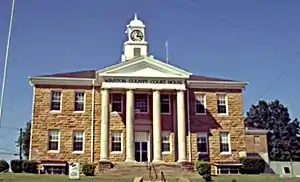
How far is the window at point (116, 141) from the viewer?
1666 inches

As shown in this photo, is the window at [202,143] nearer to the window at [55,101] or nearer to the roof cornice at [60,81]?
the roof cornice at [60,81]

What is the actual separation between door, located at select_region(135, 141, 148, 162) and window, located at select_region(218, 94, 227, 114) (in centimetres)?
764

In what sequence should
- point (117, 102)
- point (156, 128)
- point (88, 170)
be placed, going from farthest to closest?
point (117, 102)
point (156, 128)
point (88, 170)

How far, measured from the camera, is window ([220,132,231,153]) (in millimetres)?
44156

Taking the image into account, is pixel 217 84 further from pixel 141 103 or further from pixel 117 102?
pixel 117 102

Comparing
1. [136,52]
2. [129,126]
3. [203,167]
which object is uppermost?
[136,52]

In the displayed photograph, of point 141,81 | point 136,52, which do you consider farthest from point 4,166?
point 136,52

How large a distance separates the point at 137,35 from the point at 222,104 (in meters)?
11.4

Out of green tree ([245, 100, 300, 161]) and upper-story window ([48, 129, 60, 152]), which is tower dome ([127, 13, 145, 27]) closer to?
upper-story window ([48, 129, 60, 152])

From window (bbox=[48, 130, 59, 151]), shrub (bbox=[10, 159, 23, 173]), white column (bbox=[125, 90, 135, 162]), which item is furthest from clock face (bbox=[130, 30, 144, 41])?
shrub (bbox=[10, 159, 23, 173])

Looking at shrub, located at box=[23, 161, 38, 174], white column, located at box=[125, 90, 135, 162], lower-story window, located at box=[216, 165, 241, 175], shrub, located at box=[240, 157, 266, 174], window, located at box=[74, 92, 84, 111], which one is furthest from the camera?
lower-story window, located at box=[216, 165, 241, 175]

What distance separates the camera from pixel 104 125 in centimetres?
4116

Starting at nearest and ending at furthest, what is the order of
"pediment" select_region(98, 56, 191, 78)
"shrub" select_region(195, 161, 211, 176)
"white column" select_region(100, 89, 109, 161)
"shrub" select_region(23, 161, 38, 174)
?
"shrub" select_region(195, 161, 211, 176) → "shrub" select_region(23, 161, 38, 174) → "white column" select_region(100, 89, 109, 161) → "pediment" select_region(98, 56, 191, 78)

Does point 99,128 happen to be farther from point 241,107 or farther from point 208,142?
point 241,107
